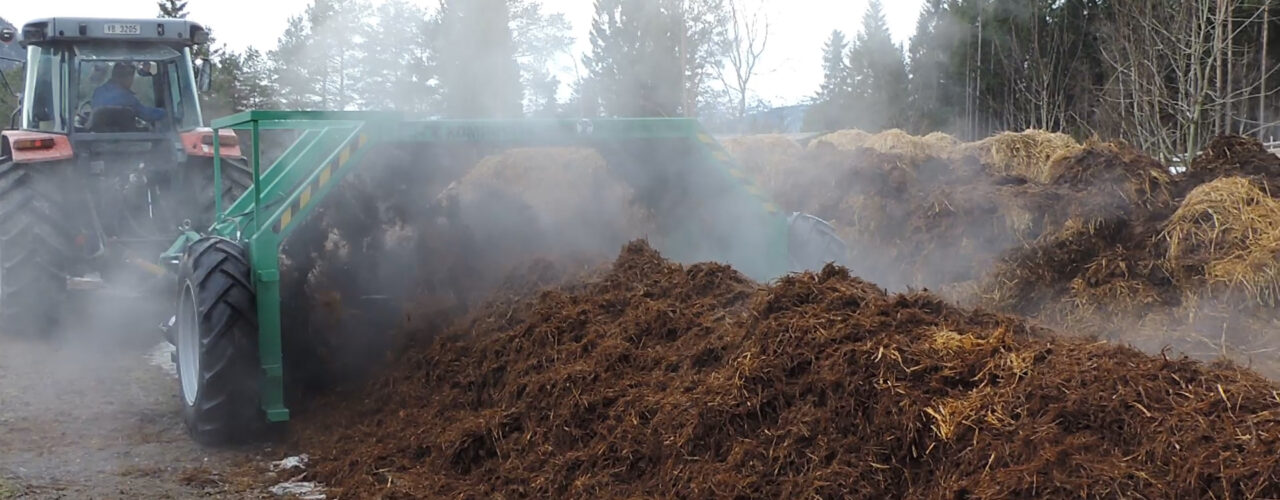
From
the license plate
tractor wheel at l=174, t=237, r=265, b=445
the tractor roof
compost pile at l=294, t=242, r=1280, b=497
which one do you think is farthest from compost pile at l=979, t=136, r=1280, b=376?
the license plate

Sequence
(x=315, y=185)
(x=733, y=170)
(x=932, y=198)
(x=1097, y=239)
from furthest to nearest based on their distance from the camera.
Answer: (x=932, y=198), (x=1097, y=239), (x=733, y=170), (x=315, y=185)

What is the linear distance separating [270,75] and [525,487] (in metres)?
7.81

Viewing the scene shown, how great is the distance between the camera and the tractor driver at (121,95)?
29.1 feet

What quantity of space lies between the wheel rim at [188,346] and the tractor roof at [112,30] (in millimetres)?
3691

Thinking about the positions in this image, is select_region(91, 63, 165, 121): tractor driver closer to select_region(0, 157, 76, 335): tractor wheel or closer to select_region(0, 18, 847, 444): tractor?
select_region(0, 18, 847, 444): tractor

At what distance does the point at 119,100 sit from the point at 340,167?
14.7ft

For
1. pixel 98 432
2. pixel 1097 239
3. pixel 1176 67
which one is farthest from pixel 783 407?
pixel 1176 67

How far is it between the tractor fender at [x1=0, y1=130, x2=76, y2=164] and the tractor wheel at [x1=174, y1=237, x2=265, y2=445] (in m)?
3.53

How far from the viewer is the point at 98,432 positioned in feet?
19.0

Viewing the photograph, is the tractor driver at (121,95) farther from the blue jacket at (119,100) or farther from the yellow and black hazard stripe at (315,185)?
the yellow and black hazard stripe at (315,185)

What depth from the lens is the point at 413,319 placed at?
228 inches

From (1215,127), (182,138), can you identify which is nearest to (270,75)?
(182,138)

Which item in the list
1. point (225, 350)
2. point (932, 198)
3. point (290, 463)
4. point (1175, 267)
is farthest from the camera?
point (932, 198)

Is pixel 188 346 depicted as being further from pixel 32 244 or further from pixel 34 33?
pixel 34 33
